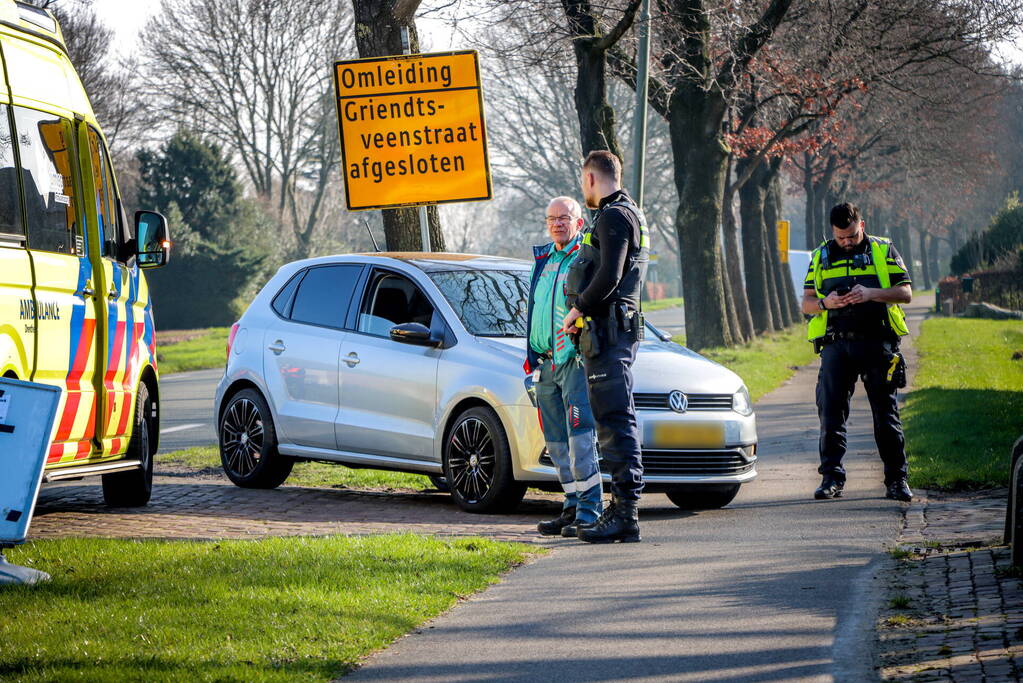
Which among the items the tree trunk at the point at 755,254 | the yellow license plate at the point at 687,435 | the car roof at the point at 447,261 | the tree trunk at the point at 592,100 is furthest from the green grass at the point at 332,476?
the tree trunk at the point at 755,254

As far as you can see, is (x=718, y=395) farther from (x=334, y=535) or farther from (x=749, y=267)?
(x=749, y=267)

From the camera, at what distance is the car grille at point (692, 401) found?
9.05 m

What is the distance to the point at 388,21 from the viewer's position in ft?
45.8

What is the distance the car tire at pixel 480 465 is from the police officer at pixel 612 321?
48.3 inches

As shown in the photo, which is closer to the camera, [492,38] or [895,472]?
[895,472]

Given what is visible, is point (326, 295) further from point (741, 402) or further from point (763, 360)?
point (763, 360)

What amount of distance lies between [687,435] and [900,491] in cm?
167

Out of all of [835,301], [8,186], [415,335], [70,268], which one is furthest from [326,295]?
[835,301]

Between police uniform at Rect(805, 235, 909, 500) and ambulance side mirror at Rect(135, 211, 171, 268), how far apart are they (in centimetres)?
450

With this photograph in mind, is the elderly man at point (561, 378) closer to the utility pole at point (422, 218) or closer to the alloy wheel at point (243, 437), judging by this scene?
the alloy wheel at point (243, 437)

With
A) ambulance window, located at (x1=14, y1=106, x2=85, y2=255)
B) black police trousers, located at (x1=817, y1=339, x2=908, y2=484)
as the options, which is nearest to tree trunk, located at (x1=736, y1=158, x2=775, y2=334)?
black police trousers, located at (x1=817, y1=339, x2=908, y2=484)

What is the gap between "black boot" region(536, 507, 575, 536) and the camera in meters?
8.22

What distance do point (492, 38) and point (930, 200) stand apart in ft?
142

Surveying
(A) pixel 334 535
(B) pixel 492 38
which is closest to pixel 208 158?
(B) pixel 492 38
